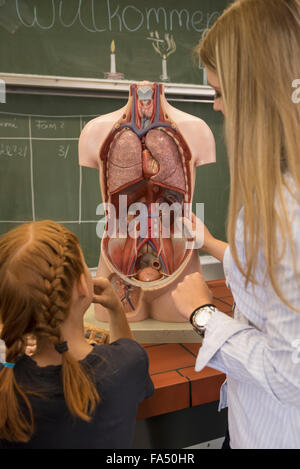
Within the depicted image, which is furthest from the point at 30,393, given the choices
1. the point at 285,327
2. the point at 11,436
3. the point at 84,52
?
the point at 84,52

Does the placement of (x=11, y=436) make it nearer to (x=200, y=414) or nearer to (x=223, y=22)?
(x=200, y=414)

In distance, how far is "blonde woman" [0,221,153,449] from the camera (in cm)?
78

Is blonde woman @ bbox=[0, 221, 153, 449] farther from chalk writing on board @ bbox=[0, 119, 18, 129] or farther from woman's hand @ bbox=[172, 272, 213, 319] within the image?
chalk writing on board @ bbox=[0, 119, 18, 129]

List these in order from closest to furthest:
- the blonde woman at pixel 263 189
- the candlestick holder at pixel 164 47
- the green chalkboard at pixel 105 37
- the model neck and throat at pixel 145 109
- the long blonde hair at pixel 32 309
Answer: the blonde woman at pixel 263 189 < the long blonde hair at pixel 32 309 < the model neck and throat at pixel 145 109 < the green chalkboard at pixel 105 37 < the candlestick holder at pixel 164 47

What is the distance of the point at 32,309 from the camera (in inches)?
30.8

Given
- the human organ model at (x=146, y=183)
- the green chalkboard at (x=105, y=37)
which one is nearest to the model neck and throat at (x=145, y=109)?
the human organ model at (x=146, y=183)

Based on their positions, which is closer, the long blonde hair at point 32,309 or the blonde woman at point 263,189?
the blonde woman at point 263,189

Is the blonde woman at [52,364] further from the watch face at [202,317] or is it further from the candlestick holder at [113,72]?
the candlestick holder at [113,72]

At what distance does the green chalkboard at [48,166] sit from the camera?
1.83 meters

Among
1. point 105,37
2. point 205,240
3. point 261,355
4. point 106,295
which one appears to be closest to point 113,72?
point 105,37

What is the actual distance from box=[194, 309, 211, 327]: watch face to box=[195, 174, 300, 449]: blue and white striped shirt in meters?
0.05

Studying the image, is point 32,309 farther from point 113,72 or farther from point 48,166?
point 113,72

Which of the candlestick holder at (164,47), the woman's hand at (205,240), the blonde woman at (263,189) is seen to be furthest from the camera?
the candlestick holder at (164,47)
